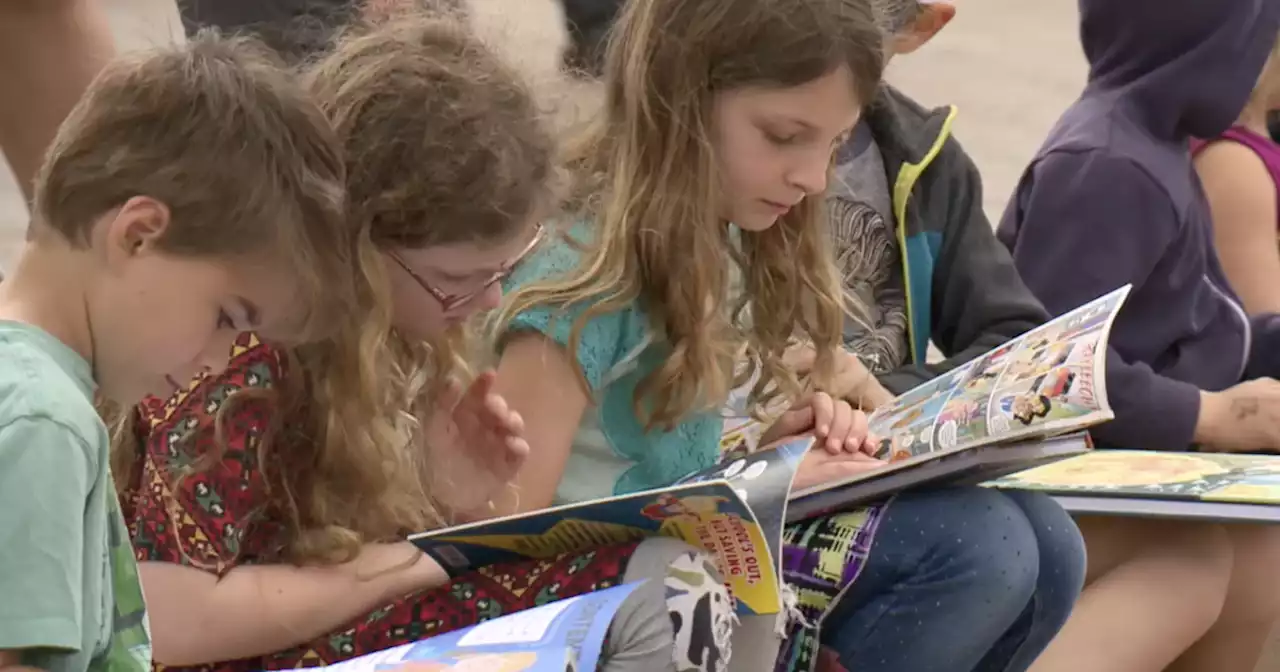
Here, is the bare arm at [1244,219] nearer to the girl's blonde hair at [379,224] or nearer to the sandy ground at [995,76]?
the sandy ground at [995,76]

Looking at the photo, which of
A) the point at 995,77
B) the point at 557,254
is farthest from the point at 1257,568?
the point at 995,77

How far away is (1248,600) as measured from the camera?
5.04 feet

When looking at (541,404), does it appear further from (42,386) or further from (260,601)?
(42,386)

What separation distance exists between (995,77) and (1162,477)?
2.80 meters

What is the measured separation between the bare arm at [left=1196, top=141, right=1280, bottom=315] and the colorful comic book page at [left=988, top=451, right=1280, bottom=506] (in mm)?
404

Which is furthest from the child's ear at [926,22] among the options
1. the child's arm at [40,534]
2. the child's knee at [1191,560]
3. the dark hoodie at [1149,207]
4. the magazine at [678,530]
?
the child's arm at [40,534]

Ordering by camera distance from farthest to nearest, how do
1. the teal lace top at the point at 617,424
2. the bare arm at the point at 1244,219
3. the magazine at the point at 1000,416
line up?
the bare arm at the point at 1244,219 < the teal lace top at the point at 617,424 < the magazine at the point at 1000,416

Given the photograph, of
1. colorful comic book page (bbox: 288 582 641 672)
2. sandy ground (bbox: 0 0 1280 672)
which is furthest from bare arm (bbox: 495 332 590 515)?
sandy ground (bbox: 0 0 1280 672)

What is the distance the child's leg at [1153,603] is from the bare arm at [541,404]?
1.92 feet

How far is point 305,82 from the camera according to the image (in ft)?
3.41

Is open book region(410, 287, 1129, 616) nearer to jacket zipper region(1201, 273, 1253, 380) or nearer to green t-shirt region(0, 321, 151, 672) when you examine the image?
green t-shirt region(0, 321, 151, 672)

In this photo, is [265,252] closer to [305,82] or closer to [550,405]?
[305,82]

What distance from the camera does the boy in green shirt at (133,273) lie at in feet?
2.47

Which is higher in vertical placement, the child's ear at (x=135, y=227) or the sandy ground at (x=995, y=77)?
the child's ear at (x=135, y=227)
